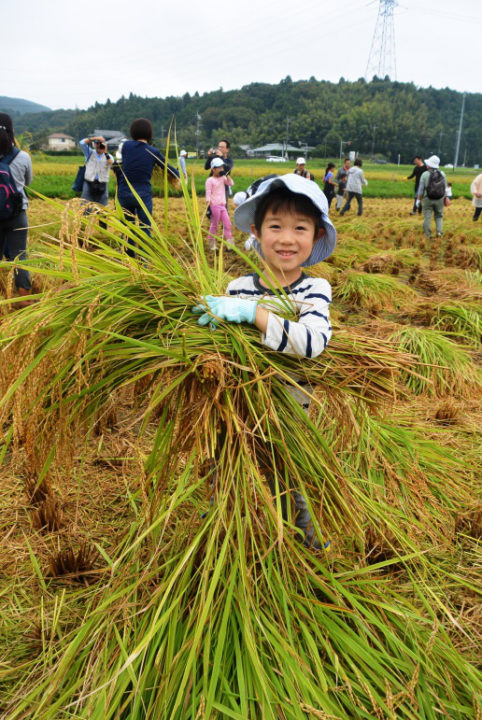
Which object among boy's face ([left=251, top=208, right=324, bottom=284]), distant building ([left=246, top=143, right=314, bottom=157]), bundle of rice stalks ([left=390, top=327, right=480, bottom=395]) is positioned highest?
distant building ([left=246, top=143, right=314, bottom=157])

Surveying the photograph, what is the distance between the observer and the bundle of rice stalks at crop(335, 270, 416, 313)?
5.21 m

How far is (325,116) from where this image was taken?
9094 cm

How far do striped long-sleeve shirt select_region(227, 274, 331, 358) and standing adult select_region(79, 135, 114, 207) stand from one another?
5.71 metres

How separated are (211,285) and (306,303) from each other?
309 millimetres

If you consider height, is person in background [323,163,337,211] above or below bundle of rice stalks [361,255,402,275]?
above

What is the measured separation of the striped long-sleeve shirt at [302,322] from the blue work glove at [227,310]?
60 mm

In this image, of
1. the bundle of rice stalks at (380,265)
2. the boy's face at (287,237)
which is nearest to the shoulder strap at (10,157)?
the boy's face at (287,237)

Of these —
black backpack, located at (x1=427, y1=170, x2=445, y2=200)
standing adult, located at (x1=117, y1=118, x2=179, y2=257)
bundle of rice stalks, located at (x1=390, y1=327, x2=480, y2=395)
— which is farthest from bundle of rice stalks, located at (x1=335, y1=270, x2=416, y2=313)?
black backpack, located at (x1=427, y1=170, x2=445, y2=200)

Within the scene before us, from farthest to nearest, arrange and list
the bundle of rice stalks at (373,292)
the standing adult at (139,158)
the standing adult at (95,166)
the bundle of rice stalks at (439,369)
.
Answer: the standing adult at (95,166)
the bundle of rice stalks at (373,292)
the standing adult at (139,158)
the bundle of rice stalks at (439,369)

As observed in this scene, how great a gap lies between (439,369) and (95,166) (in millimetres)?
5337

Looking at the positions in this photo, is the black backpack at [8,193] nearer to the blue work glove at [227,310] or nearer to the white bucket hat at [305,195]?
the white bucket hat at [305,195]

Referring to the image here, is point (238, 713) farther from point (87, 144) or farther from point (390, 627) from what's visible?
point (87, 144)

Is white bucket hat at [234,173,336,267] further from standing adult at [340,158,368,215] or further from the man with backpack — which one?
standing adult at [340,158,368,215]

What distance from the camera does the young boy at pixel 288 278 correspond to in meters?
1.31
